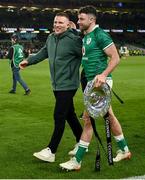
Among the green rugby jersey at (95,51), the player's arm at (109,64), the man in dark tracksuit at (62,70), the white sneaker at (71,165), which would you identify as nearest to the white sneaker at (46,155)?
the man in dark tracksuit at (62,70)

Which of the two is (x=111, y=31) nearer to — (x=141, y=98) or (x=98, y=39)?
(x=141, y=98)

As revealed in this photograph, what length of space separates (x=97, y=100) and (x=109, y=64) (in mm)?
483

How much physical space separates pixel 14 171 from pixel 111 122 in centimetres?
148

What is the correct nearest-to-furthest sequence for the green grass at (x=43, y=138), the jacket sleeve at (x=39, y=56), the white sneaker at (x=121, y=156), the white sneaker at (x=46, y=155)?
1. the green grass at (x=43, y=138)
2. the white sneaker at (x=46, y=155)
3. the white sneaker at (x=121, y=156)
4. the jacket sleeve at (x=39, y=56)

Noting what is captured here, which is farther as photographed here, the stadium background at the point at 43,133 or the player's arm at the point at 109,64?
the stadium background at the point at 43,133

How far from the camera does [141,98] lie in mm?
15336

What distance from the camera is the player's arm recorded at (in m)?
6.19

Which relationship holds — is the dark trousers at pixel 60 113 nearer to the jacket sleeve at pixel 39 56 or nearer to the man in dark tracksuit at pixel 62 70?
the man in dark tracksuit at pixel 62 70

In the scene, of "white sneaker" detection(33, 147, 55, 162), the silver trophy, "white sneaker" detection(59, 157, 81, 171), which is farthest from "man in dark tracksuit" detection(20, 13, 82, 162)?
the silver trophy

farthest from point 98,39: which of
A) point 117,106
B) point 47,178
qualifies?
point 117,106

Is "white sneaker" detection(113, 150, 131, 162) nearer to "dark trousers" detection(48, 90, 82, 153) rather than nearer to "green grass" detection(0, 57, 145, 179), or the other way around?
"green grass" detection(0, 57, 145, 179)

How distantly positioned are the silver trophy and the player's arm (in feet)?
0.59

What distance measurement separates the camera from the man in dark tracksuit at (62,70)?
6.99 meters

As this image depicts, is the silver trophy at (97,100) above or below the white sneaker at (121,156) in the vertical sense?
above
